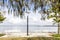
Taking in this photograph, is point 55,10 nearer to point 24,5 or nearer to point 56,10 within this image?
point 56,10

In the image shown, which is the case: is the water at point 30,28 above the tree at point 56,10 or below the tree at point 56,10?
below

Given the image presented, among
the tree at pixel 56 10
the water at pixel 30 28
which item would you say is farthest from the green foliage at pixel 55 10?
the water at pixel 30 28

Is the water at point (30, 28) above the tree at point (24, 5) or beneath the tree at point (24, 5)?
beneath

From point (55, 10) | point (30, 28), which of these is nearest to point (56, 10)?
point (55, 10)

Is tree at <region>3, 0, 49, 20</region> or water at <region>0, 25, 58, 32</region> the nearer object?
tree at <region>3, 0, 49, 20</region>

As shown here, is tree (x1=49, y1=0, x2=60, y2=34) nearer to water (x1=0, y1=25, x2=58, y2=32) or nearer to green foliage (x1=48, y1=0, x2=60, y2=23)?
green foliage (x1=48, y1=0, x2=60, y2=23)

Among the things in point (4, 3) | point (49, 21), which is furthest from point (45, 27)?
point (4, 3)

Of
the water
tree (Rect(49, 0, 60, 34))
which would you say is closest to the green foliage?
tree (Rect(49, 0, 60, 34))

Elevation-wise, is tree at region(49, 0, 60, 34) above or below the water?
above

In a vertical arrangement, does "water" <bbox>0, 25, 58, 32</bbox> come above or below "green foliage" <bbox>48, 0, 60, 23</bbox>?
below

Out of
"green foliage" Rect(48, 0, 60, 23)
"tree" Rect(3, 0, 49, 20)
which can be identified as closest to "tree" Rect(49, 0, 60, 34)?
"green foliage" Rect(48, 0, 60, 23)

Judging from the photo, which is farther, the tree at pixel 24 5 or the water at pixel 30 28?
the water at pixel 30 28

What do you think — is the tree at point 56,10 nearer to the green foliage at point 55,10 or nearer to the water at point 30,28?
the green foliage at point 55,10

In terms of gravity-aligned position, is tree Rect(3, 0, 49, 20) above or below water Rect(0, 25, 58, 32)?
above
